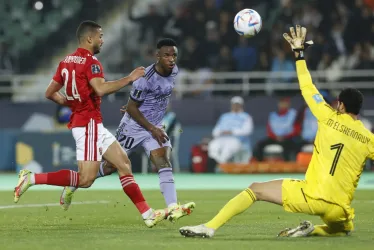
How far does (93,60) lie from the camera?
991 cm

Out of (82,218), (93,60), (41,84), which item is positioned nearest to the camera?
(93,60)

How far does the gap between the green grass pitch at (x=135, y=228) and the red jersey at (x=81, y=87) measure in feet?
4.03

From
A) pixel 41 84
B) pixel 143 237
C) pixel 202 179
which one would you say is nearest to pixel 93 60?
pixel 143 237

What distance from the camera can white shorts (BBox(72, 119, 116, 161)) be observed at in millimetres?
9914

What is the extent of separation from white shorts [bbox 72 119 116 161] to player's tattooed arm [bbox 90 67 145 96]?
1.63 feet

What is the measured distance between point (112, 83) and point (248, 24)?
9.48ft

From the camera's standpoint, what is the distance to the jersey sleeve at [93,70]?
978 cm

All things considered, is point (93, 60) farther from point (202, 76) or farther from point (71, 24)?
point (71, 24)

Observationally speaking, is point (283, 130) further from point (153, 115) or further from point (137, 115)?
point (137, 115)

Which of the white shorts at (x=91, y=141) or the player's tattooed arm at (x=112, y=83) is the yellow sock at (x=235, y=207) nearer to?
the player's tattooed arm at (x=112, y=83)

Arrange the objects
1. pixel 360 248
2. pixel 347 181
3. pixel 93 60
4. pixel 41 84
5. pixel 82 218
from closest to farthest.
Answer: pixel 360 248, pixel 347 181, pixel 93 60, pixel 82 218, pixel 41 84

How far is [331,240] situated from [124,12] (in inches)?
612

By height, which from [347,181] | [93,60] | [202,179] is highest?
[93,60]

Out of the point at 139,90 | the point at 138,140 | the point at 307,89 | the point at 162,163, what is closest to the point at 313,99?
the point at 307,89
